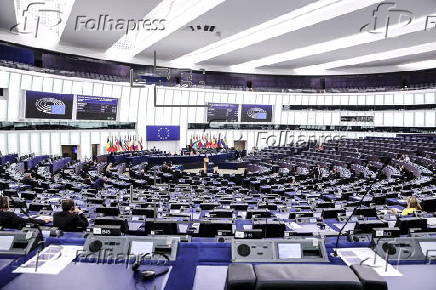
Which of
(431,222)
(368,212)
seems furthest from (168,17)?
(431,222)

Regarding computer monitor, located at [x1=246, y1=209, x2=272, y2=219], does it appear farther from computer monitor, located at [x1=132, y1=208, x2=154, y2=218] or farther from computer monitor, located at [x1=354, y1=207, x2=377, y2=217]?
computer monitor, located at [x1=132, y1=208, x2=154, y2=218]

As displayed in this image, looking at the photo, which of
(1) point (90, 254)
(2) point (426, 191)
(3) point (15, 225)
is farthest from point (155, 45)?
(1) point (90, 254)

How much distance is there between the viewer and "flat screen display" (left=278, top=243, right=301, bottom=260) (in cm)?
303

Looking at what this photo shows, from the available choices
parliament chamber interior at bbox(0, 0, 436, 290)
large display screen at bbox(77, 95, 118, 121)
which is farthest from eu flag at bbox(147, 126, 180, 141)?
large display screen at bbox(77, 95, 118, 121)

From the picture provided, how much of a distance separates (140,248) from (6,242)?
44.9 inches

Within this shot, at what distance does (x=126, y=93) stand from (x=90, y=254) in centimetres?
2971

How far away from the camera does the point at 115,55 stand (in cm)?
3053

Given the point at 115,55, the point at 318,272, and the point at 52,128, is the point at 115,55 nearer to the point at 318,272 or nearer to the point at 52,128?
the point at 52,128

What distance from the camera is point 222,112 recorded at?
36656 mm

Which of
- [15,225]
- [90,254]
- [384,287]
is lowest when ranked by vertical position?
[15,225]

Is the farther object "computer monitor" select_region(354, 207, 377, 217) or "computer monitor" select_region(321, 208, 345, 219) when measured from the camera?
"computer monitor" select_region(321, 208, 345, 219)
